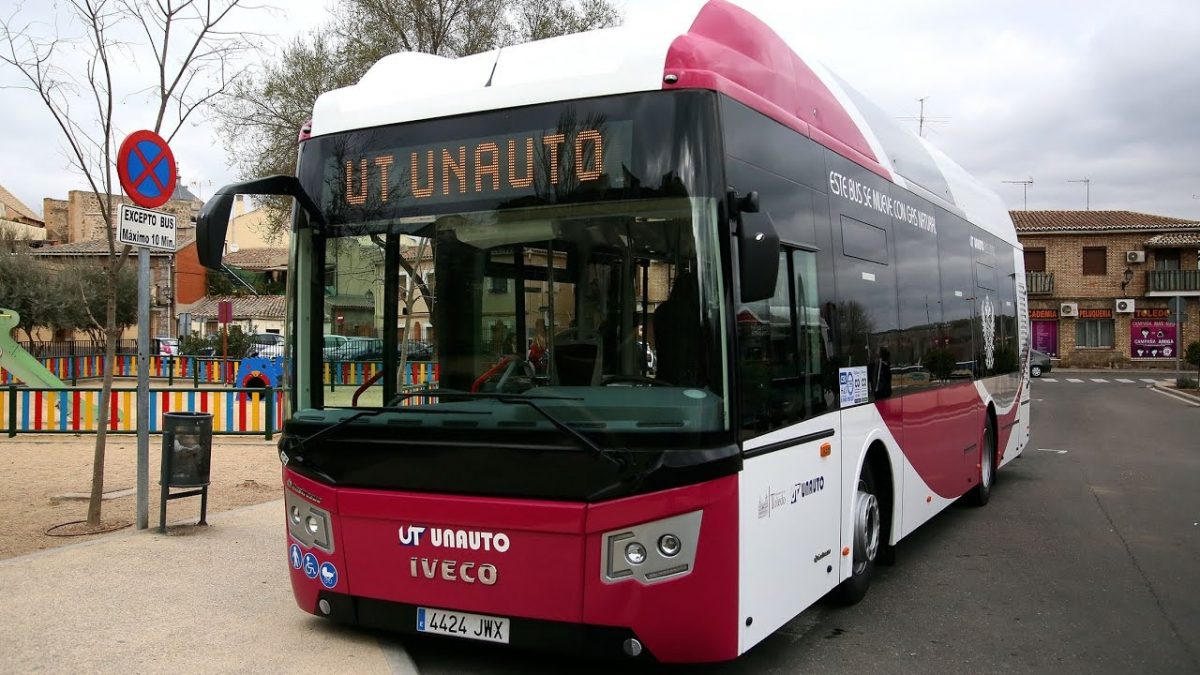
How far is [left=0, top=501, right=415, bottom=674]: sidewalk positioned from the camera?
16.3ft

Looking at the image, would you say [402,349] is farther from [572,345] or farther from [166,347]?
[166,347]

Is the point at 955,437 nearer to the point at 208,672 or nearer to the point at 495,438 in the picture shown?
the point at 495,438

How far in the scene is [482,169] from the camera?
4.67m

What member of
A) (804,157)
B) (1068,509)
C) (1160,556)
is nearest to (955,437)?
(1160,556)

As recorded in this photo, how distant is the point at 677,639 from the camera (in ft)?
14.2

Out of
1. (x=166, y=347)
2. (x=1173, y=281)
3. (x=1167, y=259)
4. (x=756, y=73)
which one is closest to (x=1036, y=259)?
(x=1167, y=259)

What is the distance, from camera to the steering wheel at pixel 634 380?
4.33 m

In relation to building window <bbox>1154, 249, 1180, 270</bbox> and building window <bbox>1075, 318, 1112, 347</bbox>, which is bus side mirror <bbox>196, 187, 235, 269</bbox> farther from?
building window <bbox>1154, 249, 1180, 270</bbox>

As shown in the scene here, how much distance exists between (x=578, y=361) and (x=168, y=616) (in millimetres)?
3097

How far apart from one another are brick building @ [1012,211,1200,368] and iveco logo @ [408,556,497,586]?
5806 cm

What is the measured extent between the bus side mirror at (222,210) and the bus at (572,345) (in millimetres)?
14

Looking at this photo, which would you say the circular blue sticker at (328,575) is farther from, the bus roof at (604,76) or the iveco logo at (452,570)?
the bus roof at (604,76)

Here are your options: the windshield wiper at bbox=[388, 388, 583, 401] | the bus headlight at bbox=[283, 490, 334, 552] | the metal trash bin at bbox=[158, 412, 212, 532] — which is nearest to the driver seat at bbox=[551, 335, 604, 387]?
the windshield wiper at bbox=[388, 388, 583, 401]

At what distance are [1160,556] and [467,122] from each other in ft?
22.3
